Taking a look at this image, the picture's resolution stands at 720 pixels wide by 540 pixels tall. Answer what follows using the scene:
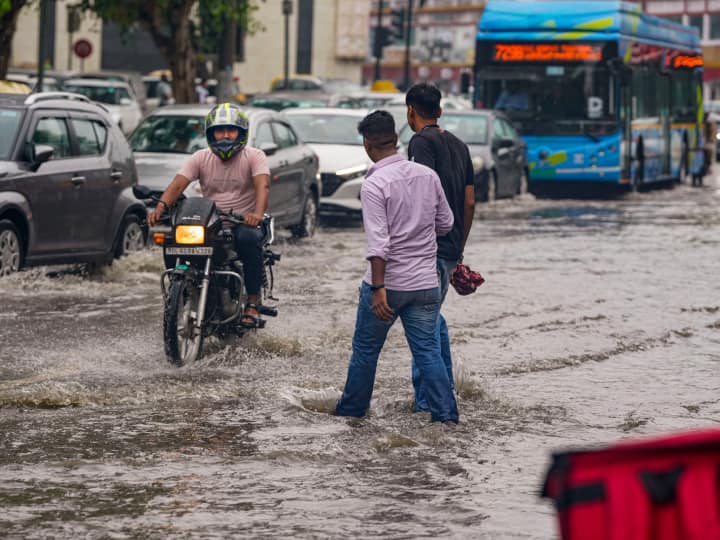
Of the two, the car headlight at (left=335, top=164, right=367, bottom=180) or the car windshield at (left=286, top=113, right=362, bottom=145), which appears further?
the car windshield at (left=286, top=113, right=362, bottom=145)

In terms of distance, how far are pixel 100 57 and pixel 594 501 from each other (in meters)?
71.0

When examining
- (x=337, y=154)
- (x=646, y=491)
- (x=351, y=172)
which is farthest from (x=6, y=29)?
(x=646, y=491)

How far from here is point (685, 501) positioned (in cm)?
264

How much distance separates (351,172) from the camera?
21.4 meters

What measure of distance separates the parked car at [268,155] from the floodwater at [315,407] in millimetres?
2693

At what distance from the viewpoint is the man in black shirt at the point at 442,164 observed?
8062 mm

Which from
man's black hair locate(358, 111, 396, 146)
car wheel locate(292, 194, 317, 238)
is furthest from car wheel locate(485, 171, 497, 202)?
man's black hair locate(358, 111, 396, 146)

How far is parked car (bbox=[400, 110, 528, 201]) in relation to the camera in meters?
25.6

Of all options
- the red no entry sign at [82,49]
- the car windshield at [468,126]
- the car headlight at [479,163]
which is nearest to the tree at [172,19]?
the car windshield at [468,126]

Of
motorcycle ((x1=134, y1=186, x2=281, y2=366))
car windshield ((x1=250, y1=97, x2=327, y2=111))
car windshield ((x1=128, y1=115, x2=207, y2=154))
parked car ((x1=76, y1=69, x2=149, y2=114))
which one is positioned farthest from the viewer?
parked car ((x1=76, y1=69, x2=149, y2=114))

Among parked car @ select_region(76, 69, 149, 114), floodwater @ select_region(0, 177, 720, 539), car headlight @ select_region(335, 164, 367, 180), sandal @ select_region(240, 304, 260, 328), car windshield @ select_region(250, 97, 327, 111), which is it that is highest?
parked car @ select_region(76, 69, 149, 114)

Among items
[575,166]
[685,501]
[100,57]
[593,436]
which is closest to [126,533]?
[593,436]

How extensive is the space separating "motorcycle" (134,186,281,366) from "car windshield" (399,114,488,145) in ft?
52.2

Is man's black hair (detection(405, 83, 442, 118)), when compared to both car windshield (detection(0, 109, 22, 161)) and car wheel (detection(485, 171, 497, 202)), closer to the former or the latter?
car windshield (detection(0, 109, 22, 161))
